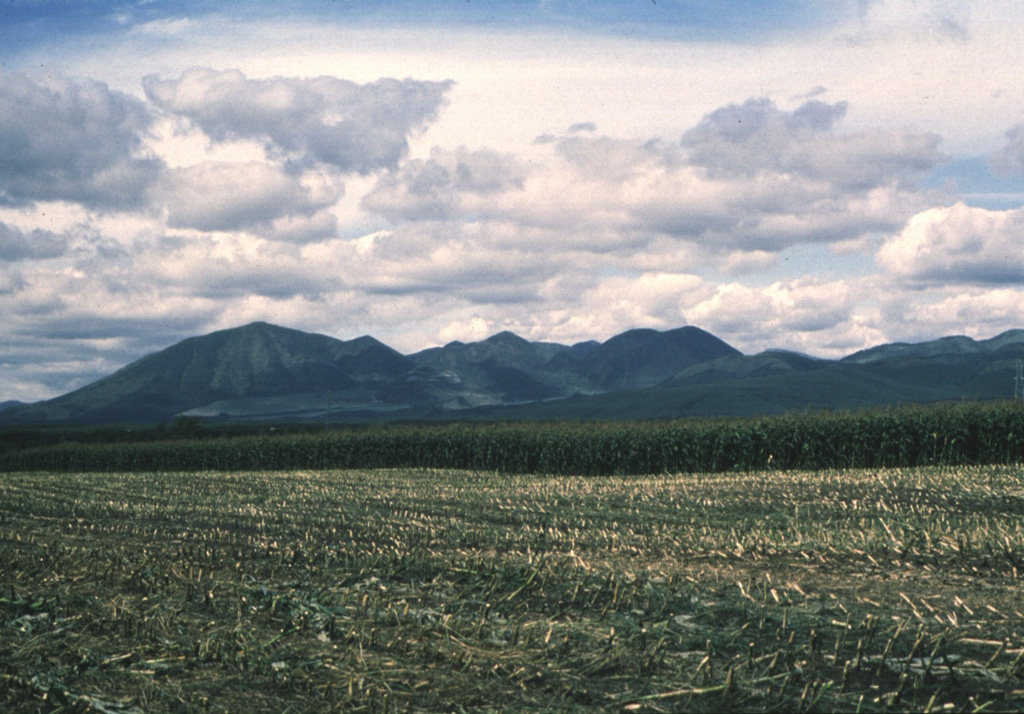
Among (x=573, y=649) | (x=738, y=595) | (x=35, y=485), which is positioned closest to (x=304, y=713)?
(x=573, y=649)

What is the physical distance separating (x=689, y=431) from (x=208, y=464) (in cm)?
3061

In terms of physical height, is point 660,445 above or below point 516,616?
below

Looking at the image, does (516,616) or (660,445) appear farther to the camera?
(660,445)

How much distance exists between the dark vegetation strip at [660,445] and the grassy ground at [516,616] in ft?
63.7

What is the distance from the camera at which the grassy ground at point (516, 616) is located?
6535mm

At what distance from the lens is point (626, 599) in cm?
881

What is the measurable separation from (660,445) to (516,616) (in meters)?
30.9

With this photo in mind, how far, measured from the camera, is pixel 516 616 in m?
8.50

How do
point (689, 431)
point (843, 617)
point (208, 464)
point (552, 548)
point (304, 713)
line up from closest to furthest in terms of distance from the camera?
point (304, 713) → point (843, 617) → point (552, 548) → point (689, 431) → point (208, 464)

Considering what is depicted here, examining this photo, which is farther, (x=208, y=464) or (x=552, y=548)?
(x=208, y=464)

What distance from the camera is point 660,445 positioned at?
127 feet

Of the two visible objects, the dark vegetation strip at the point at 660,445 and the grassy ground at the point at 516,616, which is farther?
the dark vegetation strip at the point at 660,445

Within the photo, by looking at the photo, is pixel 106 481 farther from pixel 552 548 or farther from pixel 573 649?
pixel 573 649

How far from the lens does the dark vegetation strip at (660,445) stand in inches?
1315
